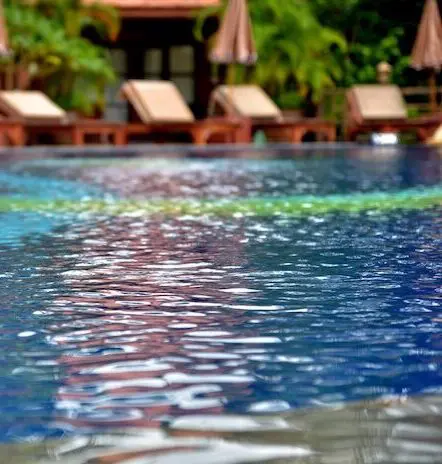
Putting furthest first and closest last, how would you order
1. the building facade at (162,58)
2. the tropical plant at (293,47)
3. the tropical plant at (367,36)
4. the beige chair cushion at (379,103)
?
the building facade at (162,58)
the tropical plant at (367,36)
the tropical plant at (293,47)
the beige chair cushion at (379,103)

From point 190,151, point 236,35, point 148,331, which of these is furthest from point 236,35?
point 148,331

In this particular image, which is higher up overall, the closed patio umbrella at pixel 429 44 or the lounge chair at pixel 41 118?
the closed patio umbrella at pixel 429 44

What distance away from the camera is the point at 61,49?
66.1 ft

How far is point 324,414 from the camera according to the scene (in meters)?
2.04

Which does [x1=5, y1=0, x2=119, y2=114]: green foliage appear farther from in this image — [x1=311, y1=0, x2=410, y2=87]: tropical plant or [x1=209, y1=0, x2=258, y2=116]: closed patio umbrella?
[x1=311, y1=0, x2=410, y2=87]: tropical plant

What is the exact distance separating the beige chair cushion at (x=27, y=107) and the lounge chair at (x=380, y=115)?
4.77 meters

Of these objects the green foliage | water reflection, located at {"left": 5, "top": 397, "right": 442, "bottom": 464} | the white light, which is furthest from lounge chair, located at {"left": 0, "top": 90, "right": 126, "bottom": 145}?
water reflection, located at {"left": 5, "top": 397, "right": 442, "bottom": 464}

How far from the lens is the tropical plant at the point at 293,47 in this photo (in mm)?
21406

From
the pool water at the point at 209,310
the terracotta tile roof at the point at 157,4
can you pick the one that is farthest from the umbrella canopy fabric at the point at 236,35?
the pool water at the point at 209,310

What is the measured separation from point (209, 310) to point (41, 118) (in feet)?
48.6

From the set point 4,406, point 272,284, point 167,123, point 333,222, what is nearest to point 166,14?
point 167,123

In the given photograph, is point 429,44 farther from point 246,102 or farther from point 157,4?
point 157,4

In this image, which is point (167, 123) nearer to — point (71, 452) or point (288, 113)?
point (288, 113)

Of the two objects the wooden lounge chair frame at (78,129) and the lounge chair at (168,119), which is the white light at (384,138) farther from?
the wooden lounge chair frame at (78,129)
